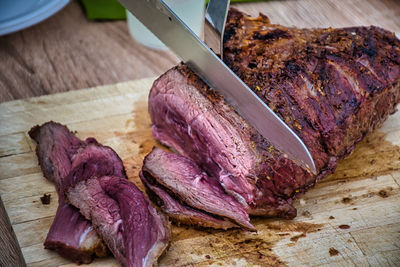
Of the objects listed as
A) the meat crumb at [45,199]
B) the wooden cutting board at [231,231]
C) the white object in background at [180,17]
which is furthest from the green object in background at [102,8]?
the meat crumb at [45,199]

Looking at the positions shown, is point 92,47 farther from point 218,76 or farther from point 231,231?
point 231,231

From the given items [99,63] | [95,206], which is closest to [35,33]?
[99,63]

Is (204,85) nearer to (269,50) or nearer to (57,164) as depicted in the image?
(269,50)

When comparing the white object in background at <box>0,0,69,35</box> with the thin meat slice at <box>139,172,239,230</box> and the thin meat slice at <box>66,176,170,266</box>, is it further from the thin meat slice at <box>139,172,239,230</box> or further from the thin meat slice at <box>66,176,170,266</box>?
the thin meat slice at <box>139,172,239,230</box>

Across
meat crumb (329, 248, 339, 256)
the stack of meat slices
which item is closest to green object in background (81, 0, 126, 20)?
the stack of meat slices

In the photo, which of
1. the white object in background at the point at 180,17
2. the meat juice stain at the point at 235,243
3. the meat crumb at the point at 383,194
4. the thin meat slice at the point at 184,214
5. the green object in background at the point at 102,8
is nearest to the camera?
the meat juice stain at the point at 235,243

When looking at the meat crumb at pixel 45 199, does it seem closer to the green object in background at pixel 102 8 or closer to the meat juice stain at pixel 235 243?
the meat juice stain at pixel 235 243
